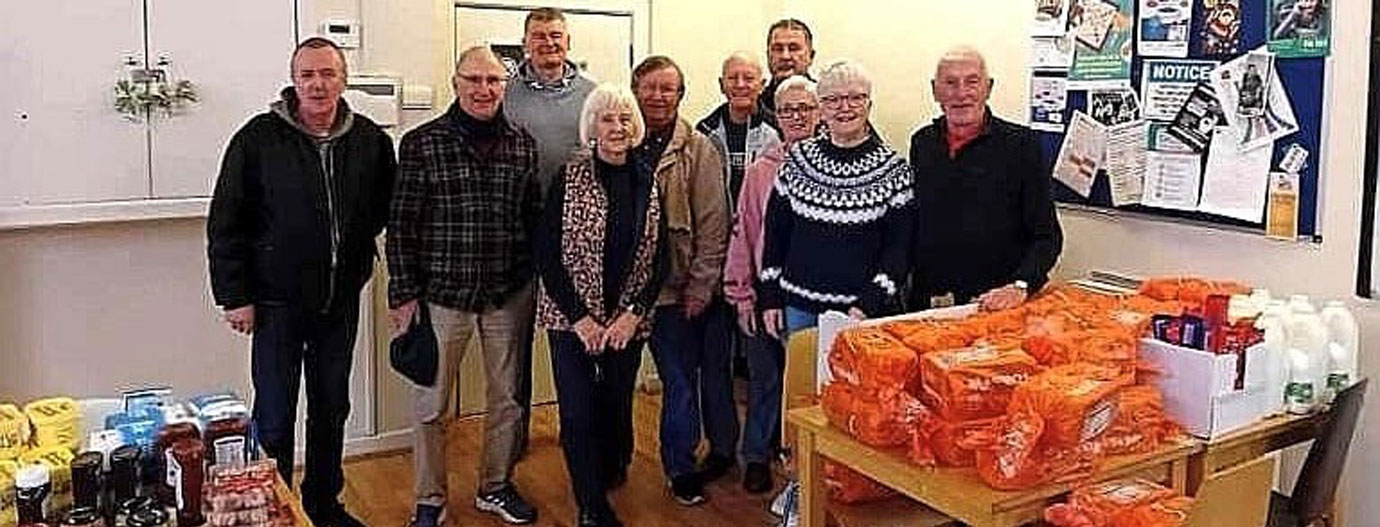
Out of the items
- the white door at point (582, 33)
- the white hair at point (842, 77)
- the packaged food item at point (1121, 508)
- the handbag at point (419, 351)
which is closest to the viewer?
the packaged food item at point (1121, 508)

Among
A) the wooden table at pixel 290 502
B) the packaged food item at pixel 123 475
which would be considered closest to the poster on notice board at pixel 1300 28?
the wooden table at pixel 290 502

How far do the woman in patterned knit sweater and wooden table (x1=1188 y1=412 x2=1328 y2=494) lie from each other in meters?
0.94

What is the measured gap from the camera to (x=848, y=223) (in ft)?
10.9

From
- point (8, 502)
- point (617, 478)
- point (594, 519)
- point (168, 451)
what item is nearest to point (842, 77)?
point (594, 519)

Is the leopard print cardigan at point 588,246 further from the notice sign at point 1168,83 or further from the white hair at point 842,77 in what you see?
the notice sign at point 1168,83

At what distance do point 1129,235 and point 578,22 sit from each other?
223 centimetres

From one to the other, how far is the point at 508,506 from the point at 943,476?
175cm

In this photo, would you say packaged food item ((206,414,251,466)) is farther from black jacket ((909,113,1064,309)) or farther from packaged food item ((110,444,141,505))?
black jacket ((909,113,1064,309))

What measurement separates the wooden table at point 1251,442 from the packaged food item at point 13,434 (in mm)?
2112

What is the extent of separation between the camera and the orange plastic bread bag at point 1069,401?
7.28ft

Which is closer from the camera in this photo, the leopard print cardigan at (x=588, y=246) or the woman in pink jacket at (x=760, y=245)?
the leopard print cardigan at (x=588, y=246)

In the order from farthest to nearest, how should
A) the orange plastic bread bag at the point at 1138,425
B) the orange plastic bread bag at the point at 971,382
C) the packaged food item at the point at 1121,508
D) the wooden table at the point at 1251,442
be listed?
the wooden table at the point at 1251,442
the orange plastic bread bag at the point at 1138,425
the orange plastic bread bag at the point at 971,382
the packaged food item at the point at 1121,508

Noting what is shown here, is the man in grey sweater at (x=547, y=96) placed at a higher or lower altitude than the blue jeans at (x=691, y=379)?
higher

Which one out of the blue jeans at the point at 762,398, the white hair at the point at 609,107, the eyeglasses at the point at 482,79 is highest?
the eyeglasses at the point at 482,79
